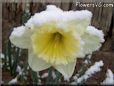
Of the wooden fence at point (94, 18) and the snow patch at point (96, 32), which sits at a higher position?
the snow patch at point (96, 32)

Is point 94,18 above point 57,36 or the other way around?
the other way around

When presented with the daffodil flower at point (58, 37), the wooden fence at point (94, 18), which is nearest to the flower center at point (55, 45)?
the daffodil flower at point (58, 37)

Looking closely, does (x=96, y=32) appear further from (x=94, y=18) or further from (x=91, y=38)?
(x=94, y=18)

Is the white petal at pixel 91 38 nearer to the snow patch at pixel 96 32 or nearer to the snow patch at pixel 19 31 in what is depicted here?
the snow patch at pixel 96 32

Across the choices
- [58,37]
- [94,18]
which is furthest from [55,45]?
[94,18]

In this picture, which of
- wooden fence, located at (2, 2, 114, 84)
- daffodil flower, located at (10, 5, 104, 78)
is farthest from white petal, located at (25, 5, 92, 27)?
wooden fence, located at (2, 2, 114, 84)

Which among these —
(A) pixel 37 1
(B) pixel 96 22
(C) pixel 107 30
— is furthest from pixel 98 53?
(A) pixel 37 1

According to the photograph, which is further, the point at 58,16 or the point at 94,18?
the point at 94,18
